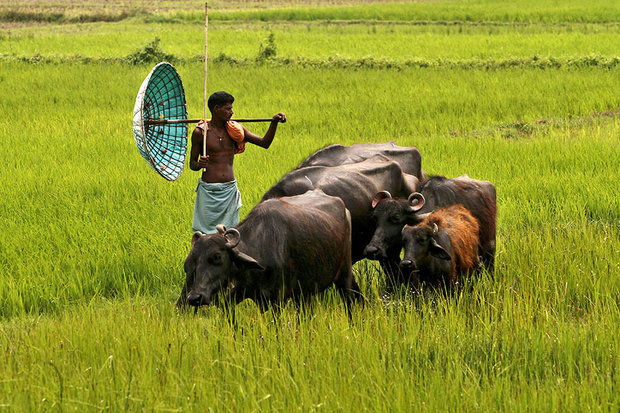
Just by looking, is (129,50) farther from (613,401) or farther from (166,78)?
(613,401)

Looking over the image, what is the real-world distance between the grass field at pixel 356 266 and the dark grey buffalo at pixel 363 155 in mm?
841

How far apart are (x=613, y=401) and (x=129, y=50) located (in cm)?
1676

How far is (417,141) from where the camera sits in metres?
10.2

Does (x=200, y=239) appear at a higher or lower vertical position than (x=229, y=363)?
higher

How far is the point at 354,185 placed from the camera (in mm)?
5734

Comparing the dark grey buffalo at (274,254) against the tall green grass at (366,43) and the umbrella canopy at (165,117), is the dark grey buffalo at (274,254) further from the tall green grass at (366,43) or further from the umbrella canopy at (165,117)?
the tall green grass at (366,43)

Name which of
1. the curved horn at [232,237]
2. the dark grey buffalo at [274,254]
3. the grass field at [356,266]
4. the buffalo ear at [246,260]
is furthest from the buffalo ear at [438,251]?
the curved horn at [232,237]

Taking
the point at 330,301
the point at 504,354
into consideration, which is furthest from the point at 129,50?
the point at 504,354

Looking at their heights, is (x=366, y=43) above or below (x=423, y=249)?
above

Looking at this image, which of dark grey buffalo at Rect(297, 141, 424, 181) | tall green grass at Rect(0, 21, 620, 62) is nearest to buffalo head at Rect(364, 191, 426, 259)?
dark grey buffalo at Rect(297, 141, 424, 181)

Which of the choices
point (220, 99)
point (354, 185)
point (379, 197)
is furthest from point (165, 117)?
point (379, 197)

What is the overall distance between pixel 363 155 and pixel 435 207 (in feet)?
3.24

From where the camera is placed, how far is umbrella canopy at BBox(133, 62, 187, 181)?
18.8 feet

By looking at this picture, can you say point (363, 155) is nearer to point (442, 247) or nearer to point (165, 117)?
point (165, 117)
